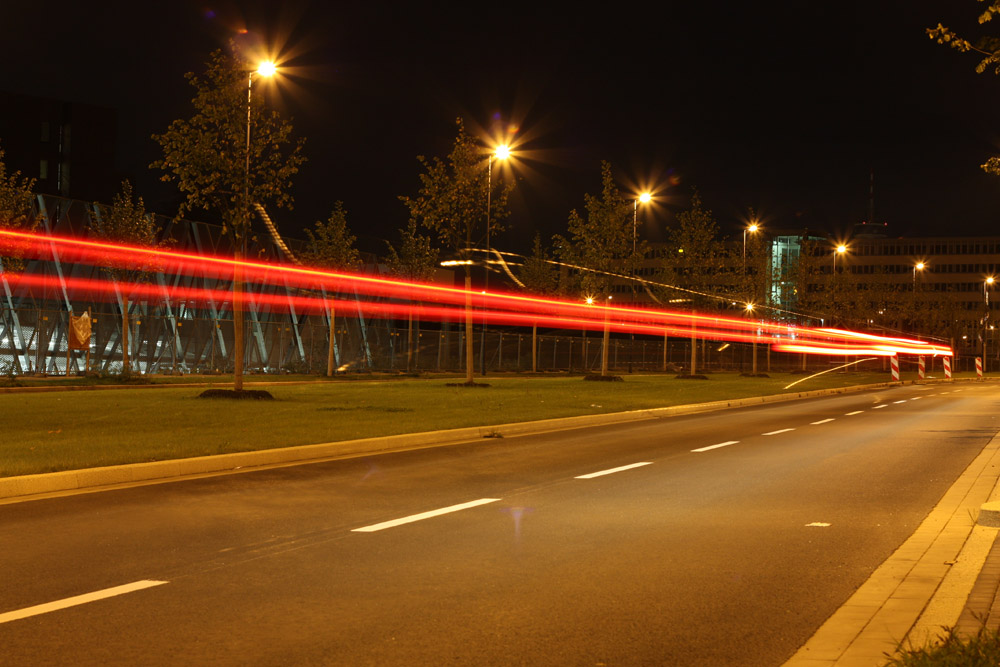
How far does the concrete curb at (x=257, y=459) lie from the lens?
11586 millimetres

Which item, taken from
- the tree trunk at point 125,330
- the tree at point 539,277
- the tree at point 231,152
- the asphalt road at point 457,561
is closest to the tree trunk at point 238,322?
the tree at point 231,152

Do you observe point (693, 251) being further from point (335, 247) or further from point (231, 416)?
point (231, 416)

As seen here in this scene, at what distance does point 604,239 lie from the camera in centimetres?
5097

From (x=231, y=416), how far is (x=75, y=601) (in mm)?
14261

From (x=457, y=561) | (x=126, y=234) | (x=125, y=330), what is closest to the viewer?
(x=457, y=561)

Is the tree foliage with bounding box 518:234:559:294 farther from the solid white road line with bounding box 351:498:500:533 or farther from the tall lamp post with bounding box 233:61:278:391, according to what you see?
the solid white road line with bounding box 351:498:500:533

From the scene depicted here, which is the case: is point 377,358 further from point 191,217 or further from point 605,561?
point 605,561

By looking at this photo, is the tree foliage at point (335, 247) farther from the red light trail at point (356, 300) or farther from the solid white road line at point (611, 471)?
the solid white road line at point (611, 471)

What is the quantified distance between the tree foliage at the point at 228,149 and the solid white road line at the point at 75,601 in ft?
66.0

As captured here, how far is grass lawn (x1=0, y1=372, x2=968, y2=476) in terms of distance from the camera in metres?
14.3

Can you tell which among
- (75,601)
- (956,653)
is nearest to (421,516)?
(75,601)

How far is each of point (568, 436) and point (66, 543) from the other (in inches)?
497

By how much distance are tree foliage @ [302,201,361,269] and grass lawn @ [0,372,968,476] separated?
691 inches

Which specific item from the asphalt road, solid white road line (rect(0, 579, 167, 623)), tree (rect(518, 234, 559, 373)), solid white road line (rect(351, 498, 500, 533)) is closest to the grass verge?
the asphalt road
